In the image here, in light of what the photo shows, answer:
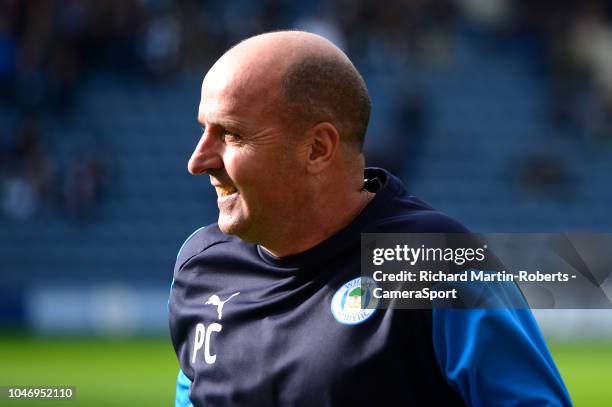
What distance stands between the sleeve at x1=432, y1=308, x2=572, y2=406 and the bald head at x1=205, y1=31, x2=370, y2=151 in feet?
2.03

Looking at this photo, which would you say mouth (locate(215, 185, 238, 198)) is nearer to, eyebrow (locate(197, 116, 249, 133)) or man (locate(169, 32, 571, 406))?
man (locate(169, 32, 571, 406))

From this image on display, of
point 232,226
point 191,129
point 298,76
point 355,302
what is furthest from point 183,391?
point 191,129

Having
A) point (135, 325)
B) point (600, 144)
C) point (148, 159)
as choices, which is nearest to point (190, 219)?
point (148, 159)

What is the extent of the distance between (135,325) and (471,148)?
288 inches

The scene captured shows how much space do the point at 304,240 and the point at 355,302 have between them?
259 millimetres

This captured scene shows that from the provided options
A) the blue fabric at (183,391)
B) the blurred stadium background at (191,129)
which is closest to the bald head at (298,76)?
the blue fabric at (183,391)

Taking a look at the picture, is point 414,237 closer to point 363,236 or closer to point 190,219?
point 363,236

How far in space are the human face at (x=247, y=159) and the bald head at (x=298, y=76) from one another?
2cm

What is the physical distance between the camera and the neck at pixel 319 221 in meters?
3.14

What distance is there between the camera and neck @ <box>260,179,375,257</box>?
3145 millimetres

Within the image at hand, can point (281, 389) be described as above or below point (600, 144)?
below

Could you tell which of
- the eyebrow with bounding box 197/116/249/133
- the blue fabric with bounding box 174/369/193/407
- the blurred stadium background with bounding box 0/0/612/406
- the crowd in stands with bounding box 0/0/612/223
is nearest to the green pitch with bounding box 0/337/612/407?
the blurred stadium background with bounding box 0/0/612/406

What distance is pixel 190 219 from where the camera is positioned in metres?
19.1

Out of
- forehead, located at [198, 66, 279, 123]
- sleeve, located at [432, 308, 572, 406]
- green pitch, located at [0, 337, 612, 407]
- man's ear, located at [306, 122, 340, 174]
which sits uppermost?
green pitch, located at [0, 337, 612, 407]
